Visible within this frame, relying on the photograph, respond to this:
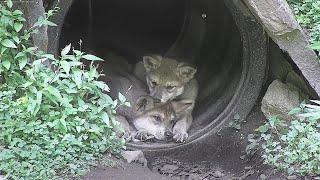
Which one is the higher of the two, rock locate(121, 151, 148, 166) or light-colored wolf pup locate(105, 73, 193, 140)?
light-colored wolf pup locate(105, 73, 193, 140)

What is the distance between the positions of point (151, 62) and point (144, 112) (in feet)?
2.25

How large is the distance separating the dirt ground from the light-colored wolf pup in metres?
0.54

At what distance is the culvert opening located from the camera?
6082mm

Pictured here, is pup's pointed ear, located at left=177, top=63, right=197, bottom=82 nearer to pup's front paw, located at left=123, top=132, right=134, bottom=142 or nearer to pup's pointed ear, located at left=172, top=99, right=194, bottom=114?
pup's pointed ear, located at left=172, top=99, right=194, bottom=114

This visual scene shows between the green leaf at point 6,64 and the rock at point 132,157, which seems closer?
the green leaf at point 6,64

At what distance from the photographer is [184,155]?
5.89 meters

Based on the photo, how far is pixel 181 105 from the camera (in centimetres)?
682

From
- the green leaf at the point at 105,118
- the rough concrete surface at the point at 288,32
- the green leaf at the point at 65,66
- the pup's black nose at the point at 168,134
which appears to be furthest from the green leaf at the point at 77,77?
the pup's black nose at the point at 168,134

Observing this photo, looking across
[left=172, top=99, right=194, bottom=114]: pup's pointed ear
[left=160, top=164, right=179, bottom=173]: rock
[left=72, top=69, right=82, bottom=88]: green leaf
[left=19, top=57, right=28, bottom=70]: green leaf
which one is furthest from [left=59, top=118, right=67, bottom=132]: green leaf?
[left=172, top=99, right=194, bottom=114]: pup's pointed ear

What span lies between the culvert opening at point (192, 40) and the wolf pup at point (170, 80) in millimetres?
179

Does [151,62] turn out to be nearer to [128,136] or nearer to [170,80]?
[170,80]

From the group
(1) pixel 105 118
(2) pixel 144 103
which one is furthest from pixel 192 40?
(1) pixel 105 118

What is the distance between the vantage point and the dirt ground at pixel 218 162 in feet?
16.2

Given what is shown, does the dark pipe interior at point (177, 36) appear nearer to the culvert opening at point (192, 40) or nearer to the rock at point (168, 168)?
the culvert opening at point (192, 40)
